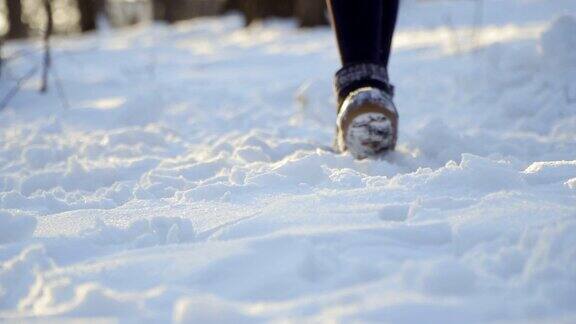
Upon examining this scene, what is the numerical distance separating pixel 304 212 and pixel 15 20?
1344 centimetres

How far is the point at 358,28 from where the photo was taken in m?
1.70

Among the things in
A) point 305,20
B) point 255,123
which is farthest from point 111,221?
point 305,20

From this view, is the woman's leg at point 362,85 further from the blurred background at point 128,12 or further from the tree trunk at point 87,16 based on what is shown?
the tree trunk at point 87,16

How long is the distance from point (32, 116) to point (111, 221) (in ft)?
7.02

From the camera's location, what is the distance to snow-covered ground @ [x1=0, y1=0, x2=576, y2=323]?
80cm

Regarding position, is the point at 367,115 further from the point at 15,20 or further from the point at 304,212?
the point at 15,20

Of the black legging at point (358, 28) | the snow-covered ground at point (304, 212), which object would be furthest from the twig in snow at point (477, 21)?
the black legging at point (358, 28)

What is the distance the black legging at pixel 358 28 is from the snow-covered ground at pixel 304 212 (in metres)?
0.32

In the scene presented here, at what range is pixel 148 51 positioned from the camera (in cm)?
600

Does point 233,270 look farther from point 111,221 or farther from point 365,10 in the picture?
point 365,10

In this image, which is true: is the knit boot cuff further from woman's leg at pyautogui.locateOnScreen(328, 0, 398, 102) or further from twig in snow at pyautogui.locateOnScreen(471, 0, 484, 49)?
twig in snow at pyautogui.locateOnScreen(471, 0, 484, 49)

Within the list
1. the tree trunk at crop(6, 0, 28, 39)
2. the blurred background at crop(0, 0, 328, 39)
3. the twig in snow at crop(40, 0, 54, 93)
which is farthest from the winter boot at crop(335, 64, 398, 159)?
the tree trunk at crop(6, 0, 28, 39)

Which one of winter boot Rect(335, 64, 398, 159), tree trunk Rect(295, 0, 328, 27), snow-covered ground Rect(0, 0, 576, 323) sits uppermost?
tree trunk Rect(295, 0, 328, 27)

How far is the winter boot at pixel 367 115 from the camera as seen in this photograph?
1.61 m
